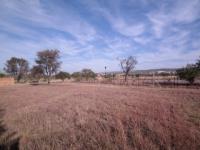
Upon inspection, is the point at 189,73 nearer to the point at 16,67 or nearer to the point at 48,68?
the point at 48,68

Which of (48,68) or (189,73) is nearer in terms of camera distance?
(189,73)

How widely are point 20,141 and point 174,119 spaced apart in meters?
6.55

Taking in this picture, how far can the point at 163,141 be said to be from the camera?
4973 mm

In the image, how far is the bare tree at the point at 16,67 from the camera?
228 feet

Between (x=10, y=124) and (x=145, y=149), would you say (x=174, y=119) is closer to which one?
(x=145, y=149)

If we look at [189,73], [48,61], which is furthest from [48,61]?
[189,73]

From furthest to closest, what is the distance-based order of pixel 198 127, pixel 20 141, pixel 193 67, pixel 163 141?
1. pixel 193 67
2. pixel 198 127
3. pixel 20 141
4. pixel 163 141

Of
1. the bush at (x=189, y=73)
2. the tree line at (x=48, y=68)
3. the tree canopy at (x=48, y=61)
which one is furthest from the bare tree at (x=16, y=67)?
the bush at (x=189, y=73)

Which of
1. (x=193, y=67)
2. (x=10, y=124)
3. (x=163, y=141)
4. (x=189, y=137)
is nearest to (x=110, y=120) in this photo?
(x=163, y=141)

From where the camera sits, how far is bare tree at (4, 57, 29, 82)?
2739 inches

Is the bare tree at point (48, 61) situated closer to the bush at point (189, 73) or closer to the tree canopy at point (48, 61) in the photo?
the tree canopy at point (48, 61)

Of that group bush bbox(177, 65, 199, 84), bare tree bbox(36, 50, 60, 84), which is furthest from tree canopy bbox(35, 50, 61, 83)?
bush bbox(177, 65, 199, 84)

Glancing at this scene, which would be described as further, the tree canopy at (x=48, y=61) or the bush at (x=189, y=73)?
the tree canopy at (x=48, y=61)

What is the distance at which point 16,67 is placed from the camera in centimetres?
7088
